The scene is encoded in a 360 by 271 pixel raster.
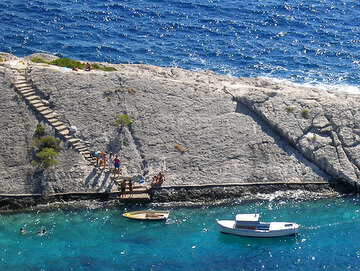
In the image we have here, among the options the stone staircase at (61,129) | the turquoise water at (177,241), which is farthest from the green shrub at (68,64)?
the turquoise water at (177,241)

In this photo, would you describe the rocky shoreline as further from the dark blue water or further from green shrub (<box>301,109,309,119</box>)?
the dark blue water

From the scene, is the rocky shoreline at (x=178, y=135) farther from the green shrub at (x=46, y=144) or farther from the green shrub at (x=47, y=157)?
the green shrub at (x=46, y=144)

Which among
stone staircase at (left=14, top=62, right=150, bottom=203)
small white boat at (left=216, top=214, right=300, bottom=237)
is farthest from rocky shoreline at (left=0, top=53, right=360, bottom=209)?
small white boat at (left=216, top=214, right=300, bottom=237)

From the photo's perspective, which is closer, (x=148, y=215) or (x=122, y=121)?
(x=148, y=215)

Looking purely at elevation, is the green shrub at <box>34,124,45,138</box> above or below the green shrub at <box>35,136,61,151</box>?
above

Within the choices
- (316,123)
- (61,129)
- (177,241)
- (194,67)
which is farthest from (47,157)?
(194,67)

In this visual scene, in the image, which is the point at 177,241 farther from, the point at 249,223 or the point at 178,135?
the point at 178,135
